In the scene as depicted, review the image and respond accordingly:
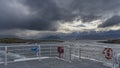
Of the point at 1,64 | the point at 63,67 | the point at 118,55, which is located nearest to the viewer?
the point at 118,55

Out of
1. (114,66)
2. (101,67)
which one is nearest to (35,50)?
(101,67)

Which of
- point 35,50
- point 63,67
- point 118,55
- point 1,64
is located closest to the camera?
point 118,55

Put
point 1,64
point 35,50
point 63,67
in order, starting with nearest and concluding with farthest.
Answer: point 63,67
point 1,64
point 35,50

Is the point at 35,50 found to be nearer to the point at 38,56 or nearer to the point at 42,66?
the point at 38,56

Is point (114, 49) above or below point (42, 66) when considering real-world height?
above

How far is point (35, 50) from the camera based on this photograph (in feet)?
53.8

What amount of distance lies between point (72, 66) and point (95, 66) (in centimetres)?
132

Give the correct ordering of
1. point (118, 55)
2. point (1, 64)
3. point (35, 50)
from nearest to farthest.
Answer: point (118, 55) < point (1, 64) < point (35, 50)

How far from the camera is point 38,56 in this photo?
55.0 ft

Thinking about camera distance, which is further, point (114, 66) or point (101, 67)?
point (101, 67)

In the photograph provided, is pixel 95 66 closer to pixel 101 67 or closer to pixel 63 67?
pixel 101 67

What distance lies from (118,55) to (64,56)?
6.31 metres

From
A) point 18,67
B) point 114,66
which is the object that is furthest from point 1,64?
point 114,66

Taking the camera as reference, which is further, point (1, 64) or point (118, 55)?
point (1, 64)
